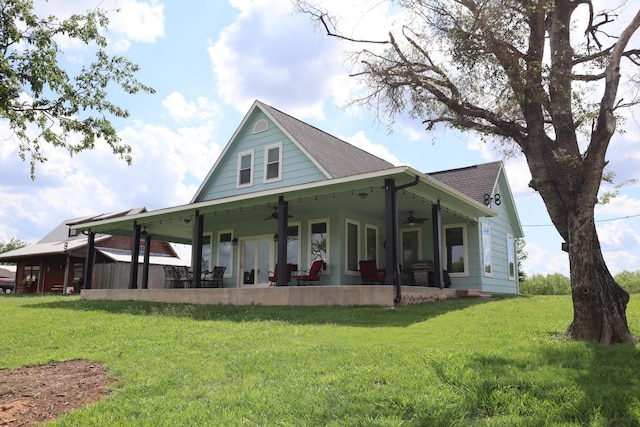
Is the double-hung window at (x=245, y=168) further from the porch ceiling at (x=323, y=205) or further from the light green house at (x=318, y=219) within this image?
the porch ceiling at (x=323, y=205)

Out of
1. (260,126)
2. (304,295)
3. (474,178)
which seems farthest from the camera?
(474,178)

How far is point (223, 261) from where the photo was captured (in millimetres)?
17203

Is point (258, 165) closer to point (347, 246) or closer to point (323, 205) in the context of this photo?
point (323, 205)

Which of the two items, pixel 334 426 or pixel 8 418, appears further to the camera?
pixel 8 418

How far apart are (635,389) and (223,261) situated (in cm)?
1446

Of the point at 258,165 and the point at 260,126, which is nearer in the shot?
the point at 258,165

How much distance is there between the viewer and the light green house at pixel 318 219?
13.0 metres

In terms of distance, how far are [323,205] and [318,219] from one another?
2.77 ft

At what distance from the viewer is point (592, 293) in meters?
6.16

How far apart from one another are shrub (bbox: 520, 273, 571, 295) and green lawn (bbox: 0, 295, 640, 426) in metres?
13.5

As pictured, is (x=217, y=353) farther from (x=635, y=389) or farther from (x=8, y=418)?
(x=635, y=389)

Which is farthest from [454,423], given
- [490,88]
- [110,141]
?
Answer: [110,141]

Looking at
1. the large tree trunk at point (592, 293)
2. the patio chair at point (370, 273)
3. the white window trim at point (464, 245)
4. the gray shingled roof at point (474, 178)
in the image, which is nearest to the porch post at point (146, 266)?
the patio chair at point (370, 273)

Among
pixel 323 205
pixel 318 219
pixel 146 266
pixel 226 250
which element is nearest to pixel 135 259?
pixel 146 266
